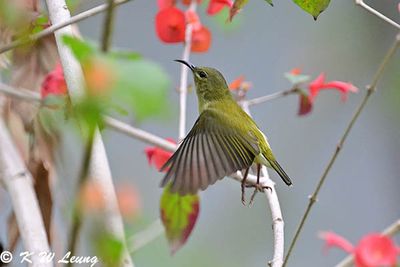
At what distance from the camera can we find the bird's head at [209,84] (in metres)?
2.12

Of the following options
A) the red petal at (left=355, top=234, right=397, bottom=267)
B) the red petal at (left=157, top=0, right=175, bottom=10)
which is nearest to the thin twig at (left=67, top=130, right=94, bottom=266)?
the red petal at (left=355, top=234, right=397, bottom=267)

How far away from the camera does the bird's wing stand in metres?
1.35

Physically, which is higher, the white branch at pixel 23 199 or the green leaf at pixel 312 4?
the green leaf at pixel 312 4

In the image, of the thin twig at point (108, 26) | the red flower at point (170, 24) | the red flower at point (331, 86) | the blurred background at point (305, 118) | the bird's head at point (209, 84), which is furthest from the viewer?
the blurred background at point (305, 118)

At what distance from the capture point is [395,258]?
1.26m

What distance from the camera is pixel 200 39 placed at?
6.71ft

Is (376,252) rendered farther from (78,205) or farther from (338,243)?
(78,205)

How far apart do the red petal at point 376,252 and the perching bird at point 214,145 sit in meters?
0.26

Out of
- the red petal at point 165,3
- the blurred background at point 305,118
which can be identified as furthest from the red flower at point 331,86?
the blurred background at point 305,118

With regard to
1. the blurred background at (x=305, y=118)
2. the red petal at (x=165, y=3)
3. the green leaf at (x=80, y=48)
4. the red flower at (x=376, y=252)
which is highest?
the green leaf at (x=80, y=48)

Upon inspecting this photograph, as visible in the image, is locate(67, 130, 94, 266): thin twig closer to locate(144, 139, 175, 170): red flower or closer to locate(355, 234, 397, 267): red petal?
locate(355, 234, 397, 267): red petal

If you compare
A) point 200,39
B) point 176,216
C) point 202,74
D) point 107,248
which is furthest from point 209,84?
point 107,248

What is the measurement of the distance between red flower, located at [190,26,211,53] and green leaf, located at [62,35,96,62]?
1.28 metres

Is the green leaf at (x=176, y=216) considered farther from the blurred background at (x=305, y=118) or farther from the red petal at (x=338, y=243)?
the blurred background at (x=305, y=118)
